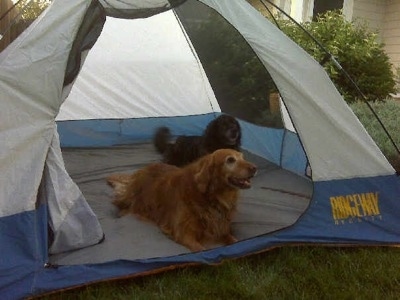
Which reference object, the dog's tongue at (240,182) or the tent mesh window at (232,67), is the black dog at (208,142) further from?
the dog's tongue at (240,182)

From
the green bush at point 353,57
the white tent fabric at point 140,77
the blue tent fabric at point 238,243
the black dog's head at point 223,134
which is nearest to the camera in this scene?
the blue tent fabric at point 238,243

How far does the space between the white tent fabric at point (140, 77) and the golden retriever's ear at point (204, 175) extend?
270 cm

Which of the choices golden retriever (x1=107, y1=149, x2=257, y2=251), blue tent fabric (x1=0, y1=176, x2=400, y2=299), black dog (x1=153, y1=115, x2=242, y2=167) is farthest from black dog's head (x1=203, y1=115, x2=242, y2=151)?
blue tent fabric (x1=0, y1=176, x2=400, y2=299)

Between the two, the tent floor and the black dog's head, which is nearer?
the tent floor

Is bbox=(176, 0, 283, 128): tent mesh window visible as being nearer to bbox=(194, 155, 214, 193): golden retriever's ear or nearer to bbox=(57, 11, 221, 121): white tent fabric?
bbox=(57, 11, 221, 121): white tent fabric

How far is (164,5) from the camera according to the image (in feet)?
11.4

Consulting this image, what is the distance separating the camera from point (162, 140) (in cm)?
522

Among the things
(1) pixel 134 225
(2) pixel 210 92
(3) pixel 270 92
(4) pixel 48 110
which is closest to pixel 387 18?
(2) pixel 210 92

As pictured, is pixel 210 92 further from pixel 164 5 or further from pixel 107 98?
pixel 164 5

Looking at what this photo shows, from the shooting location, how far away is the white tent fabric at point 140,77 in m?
5.59

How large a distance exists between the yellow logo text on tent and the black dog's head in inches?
56.4

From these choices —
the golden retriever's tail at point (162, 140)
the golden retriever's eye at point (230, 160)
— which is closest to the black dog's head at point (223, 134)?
the golden retriever's tail at point (162, 140)

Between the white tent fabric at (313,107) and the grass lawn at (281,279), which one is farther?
the white tent fabric at (313,107)

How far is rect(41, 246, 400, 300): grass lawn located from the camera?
2664 mm
